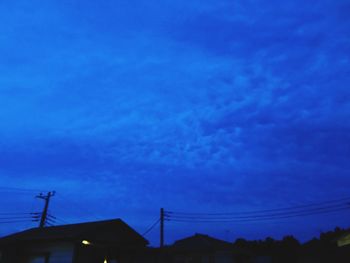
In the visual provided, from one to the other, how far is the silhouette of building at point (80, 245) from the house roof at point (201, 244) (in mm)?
13379

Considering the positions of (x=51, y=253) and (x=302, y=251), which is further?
(x=302, y=251)

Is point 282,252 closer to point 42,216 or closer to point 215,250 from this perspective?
point 215,250

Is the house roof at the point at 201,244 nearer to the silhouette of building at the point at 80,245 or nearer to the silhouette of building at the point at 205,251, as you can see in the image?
the silhouette of building at the point at 205,251

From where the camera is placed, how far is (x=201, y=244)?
4434 centimetres

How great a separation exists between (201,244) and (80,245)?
20379mm

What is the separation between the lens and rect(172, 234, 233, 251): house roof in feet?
144

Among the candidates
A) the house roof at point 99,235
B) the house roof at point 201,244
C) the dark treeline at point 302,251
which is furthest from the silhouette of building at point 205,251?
the house roof at point 99,235

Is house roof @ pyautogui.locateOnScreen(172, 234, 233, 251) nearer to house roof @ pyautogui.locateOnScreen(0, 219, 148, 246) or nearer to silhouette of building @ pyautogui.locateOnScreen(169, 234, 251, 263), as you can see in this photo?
silhouette of building @ pyautogui.locateOnScreen(169, 234, 251, 263)

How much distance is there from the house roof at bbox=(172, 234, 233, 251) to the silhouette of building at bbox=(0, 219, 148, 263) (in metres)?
13.4

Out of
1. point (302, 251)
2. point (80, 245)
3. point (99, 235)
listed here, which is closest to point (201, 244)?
point (302, 251)

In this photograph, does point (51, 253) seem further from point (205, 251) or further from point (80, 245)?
point (205, 251)

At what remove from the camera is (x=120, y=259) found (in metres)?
30.5

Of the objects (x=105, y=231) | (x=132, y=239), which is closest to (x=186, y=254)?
(x=132, y=239)

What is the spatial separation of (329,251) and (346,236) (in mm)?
17384
